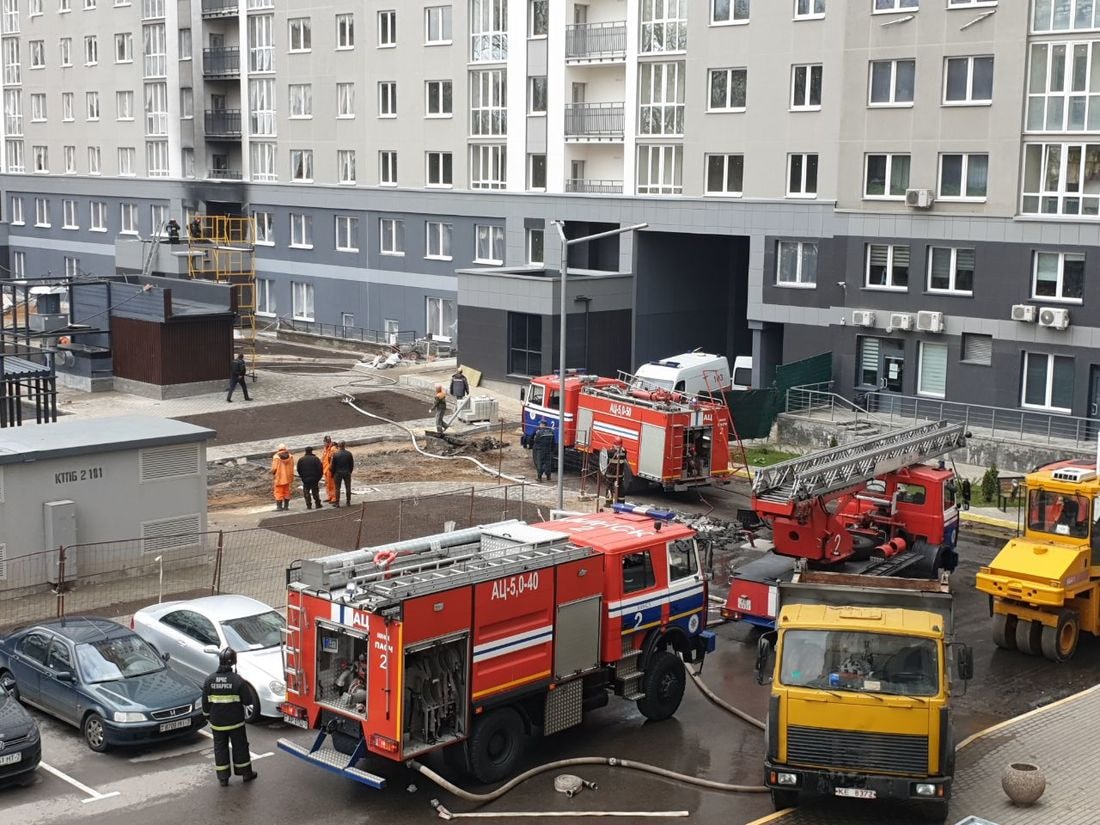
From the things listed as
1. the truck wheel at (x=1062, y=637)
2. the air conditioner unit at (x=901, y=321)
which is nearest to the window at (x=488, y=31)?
the air conditioner unit at (x=901, y=321)

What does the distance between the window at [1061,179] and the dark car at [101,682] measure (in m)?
29.6

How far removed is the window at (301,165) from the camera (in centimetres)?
6400

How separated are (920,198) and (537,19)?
1860 cm

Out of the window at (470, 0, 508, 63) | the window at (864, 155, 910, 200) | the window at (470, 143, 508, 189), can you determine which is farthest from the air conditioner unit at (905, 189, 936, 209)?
the window at (470, 0, 508, 63)

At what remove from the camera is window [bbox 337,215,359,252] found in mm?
61938

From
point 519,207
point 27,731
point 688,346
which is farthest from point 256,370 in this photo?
point 27,731

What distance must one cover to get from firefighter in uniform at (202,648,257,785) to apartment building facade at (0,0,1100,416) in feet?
95.2

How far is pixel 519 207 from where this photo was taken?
179ft

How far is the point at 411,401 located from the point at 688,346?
37.1 feet

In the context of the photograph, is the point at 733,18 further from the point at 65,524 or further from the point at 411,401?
the point at 65,524

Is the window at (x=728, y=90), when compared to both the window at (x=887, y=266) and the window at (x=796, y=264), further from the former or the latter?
the window at (x=887, y=266)

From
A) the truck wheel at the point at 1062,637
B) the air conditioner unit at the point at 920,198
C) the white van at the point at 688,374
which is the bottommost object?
the truck wheel at the point at 1062,637

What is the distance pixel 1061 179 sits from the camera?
39281mm

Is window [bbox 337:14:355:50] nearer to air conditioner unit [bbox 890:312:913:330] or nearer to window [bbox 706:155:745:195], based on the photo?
window [bbox 706:155:745:195]
